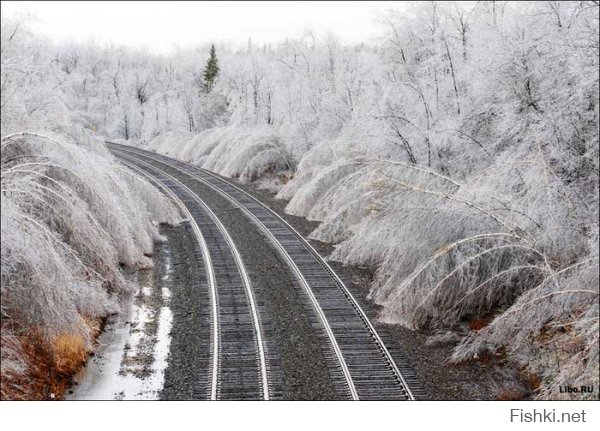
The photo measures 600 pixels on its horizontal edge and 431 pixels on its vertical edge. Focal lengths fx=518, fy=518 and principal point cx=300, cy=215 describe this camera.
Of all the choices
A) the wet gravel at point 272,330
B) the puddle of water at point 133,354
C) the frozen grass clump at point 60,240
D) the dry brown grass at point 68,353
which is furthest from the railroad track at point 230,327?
the dry brown grass at point 68,353

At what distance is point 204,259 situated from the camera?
1995 cm

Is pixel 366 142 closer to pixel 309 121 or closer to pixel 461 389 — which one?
pixel 309 121

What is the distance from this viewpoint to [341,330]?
13992mm

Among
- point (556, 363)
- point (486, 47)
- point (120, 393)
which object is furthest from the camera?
point (486, 47)

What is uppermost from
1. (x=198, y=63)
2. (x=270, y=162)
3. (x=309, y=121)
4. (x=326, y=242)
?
(x=198, y=63)

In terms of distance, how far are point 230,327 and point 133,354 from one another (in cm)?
257

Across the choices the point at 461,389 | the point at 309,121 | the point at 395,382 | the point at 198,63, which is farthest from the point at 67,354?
the point at 198,63

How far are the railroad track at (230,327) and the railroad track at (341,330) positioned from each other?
1.71 metres

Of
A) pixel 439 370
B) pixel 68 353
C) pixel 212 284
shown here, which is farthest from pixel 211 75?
pixel 439 370

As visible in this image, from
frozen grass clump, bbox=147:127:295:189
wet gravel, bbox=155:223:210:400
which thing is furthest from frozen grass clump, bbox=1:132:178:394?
frozen grass clump, bbox=147:127:295:189

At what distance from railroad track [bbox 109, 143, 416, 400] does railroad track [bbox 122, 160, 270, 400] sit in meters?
1.71

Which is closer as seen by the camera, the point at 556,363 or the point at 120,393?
the point at 556,363

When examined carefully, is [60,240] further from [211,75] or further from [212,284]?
[211,75]

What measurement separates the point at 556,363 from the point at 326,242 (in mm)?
12588
